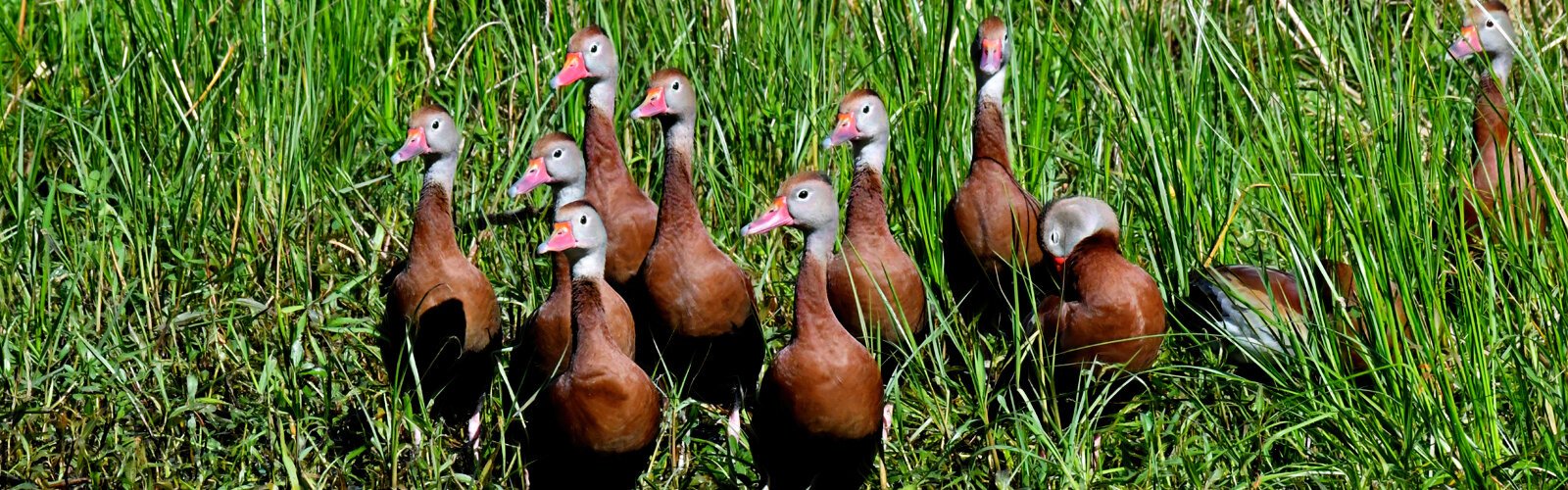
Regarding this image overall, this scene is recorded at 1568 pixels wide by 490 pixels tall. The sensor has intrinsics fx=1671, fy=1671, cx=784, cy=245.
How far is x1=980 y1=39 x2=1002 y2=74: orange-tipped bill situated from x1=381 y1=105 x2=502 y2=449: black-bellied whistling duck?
1.51 m

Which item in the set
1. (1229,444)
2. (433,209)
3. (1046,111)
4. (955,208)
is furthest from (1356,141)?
(433,209)

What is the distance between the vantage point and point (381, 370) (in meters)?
4.61

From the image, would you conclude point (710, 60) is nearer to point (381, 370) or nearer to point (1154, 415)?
point (381, 370)

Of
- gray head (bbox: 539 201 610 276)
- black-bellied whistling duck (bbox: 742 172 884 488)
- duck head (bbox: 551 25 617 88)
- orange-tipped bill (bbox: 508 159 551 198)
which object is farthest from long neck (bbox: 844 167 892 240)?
duck head (bbox: 551 25 617 88)

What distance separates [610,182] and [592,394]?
44.8 inches

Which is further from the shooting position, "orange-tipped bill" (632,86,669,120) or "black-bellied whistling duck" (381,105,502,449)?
"orange-tipped bill" (632,86,669,120)

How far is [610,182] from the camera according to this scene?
4.87 meters

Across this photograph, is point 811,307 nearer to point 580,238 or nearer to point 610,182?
point 580,238

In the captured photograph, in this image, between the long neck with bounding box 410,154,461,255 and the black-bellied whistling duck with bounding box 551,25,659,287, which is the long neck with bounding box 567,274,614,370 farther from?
the black-bellied whistling duck with bounding box 551,25,659,287

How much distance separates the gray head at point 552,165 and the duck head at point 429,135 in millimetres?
226

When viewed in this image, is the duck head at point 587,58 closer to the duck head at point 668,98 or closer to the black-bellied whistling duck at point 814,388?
the duck head at point 668,98

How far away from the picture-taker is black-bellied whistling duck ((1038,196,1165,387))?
406 cm

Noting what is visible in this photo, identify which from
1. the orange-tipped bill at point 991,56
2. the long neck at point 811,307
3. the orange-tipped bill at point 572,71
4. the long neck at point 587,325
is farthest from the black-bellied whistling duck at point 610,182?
the orange-tipped bill at point 991,56

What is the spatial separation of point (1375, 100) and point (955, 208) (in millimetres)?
1140
